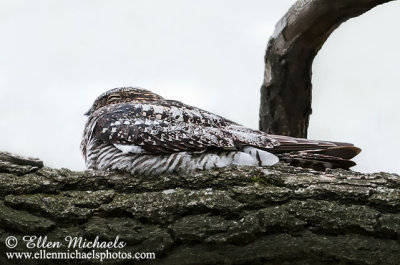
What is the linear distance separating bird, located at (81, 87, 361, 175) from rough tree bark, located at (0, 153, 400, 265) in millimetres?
437

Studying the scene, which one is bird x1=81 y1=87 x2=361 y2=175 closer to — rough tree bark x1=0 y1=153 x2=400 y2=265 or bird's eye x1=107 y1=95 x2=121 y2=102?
rough tree bark x1=0 y1=153 x2=400 y2=265

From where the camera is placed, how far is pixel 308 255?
104 inches

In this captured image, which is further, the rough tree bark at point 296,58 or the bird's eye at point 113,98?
the bird's eye at point 113,98

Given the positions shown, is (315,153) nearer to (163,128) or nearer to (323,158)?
(323,158)

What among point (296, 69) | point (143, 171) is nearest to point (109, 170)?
point (143, 171)

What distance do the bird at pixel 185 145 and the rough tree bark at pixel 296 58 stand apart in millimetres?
933

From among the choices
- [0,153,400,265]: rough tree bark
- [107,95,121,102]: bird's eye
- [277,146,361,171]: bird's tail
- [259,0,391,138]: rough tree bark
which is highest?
[259,0,391,138]: rough tree bark

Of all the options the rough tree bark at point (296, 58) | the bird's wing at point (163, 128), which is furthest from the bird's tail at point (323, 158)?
the rough tree bark at point (296, 58)

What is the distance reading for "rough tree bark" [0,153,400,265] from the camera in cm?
266

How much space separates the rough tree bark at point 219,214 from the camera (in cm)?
266

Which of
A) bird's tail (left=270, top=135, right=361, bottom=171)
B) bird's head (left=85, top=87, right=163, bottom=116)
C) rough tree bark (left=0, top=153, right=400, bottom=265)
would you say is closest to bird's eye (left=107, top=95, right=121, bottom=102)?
bird's head (left=85, top=87, right=163, bottom=116)

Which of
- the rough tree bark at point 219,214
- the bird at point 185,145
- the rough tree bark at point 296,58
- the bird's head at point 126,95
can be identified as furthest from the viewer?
the bird's head at point 126,95

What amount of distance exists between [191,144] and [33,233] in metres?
1.16

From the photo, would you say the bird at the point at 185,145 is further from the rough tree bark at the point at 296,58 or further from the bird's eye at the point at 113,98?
the rough tree bark at the point at 296,58
